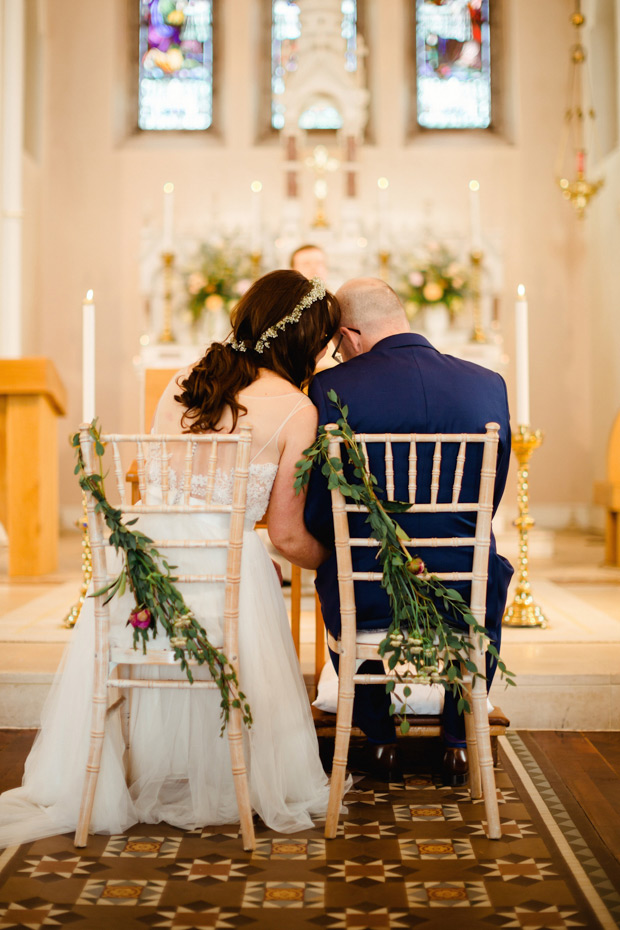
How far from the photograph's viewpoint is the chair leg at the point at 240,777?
2330mm

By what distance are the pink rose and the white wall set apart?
6.79m

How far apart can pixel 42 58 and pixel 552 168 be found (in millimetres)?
4760

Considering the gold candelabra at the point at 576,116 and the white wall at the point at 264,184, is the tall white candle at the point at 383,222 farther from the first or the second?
the gold candelabra at the point at 576,116

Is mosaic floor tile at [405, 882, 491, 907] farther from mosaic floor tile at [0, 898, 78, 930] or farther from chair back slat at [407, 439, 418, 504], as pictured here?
chair back slat at [407, 439, 418, 504]

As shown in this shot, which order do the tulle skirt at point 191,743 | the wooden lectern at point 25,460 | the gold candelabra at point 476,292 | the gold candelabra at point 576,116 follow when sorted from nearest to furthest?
the tulle skirt at point 191,743 → the wooden lectern at point 25,460 → the gold candelabra at point 476,292 → the gold candelabra at point 576,116

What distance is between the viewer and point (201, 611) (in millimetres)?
2455

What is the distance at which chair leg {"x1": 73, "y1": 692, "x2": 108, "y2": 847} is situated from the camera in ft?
7.73

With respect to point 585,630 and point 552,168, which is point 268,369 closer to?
point 585,630

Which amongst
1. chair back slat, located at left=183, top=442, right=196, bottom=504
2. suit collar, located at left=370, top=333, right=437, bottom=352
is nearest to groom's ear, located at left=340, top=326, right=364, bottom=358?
suit collar, located at left=370, top=333, right=437, bottom=352

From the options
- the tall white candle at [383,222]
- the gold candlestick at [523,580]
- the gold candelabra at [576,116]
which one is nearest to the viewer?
the gold candlestick at [523,580]

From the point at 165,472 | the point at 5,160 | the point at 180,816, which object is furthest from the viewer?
the point at 5,160

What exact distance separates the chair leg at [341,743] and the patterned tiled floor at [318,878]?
0.06 meters

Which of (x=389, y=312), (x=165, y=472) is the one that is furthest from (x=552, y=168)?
(x=165, y=472)

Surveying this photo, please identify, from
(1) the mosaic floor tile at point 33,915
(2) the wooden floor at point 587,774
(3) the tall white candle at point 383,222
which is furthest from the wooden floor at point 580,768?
(3) the tall white candle at point 383,222
